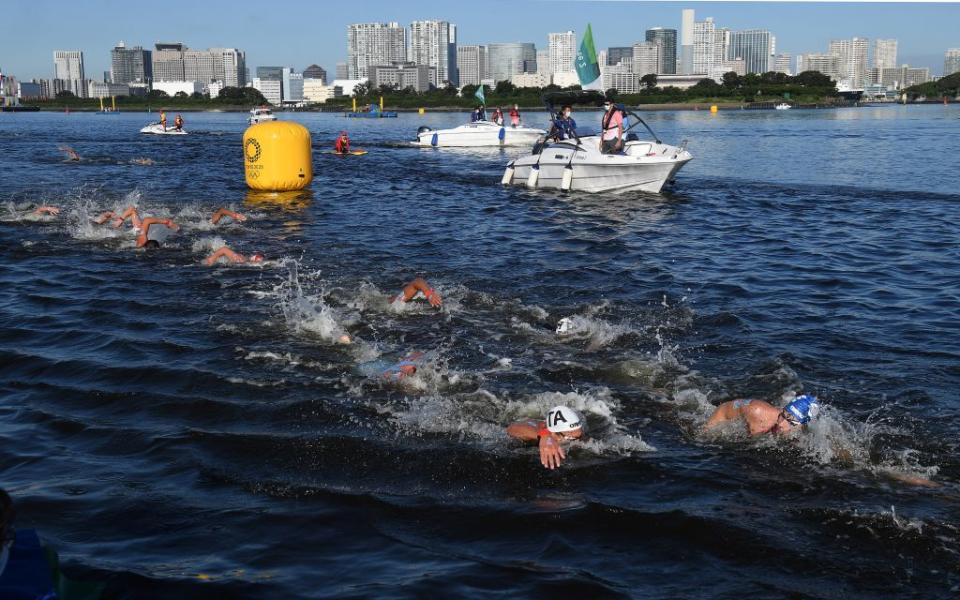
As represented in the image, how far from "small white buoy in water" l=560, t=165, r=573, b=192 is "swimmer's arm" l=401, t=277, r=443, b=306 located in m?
12.5

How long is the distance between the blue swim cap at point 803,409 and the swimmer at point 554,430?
1.79 meters

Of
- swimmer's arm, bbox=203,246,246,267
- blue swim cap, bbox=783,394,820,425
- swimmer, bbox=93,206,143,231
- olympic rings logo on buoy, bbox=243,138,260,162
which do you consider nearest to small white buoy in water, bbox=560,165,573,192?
olympic rings logo on buoy, bbox=243,138,260,162

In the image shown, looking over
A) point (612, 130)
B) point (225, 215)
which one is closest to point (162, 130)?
point (225, 215)

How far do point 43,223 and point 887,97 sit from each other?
18174 centimetres

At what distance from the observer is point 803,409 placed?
7453 millimetres

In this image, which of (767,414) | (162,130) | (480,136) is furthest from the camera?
(162,130)

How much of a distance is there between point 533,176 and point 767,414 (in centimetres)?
1789

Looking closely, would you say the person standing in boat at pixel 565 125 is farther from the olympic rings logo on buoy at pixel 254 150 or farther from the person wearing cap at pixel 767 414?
the person wearing cap at pixel 767 414

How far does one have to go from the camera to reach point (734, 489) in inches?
268

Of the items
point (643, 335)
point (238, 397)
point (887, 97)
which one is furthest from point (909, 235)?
point (887, 97)

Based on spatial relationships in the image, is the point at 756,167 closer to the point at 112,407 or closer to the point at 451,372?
the point at 451,372

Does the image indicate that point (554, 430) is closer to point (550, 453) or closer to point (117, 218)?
point (550, 453)

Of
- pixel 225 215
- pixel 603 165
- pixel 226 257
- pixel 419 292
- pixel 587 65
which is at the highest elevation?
pixel 587 65

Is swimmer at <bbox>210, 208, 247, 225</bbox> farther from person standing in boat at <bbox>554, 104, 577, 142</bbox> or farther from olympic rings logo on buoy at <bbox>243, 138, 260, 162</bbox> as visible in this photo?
person standing in boat at <bbox>554, 104, 577, 142</bbox>
